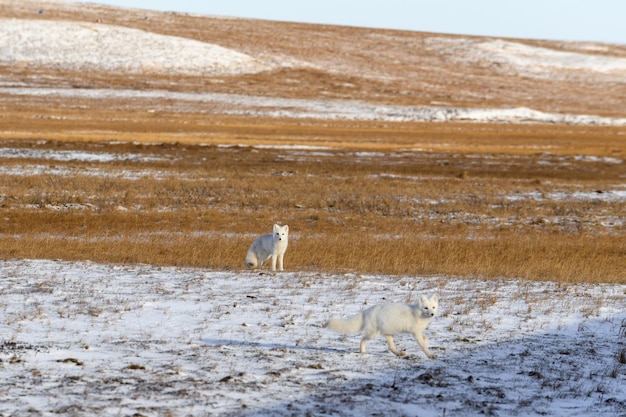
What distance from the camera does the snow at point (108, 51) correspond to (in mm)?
94438

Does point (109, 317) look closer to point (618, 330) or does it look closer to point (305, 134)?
point (618, 330)

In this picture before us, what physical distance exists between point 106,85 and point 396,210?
62.5 m

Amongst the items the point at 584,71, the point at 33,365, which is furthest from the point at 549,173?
the point at 584,71

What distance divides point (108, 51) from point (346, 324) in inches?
3669

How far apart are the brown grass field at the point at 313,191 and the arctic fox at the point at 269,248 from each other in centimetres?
79

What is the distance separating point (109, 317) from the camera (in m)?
11.8

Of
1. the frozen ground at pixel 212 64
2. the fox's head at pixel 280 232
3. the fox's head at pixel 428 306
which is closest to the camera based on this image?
the fox's head at pixel 428 306

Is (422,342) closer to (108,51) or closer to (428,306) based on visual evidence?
(428,306)

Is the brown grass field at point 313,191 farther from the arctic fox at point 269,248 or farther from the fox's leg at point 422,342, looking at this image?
the fox's leg at point 422,342

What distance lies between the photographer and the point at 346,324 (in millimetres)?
9898

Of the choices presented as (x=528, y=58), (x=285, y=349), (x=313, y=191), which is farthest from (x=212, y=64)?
(x=285, y=349)

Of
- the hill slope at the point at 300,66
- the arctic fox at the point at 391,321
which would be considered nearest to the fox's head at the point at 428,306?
the arctic fox at the point at 391,321

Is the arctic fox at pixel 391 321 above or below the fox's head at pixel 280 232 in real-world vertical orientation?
below

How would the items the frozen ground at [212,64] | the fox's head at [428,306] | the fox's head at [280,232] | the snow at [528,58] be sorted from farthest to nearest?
1. the snow at [528,58]
2. the frozen ground at [212,64]
3. the fox's head at [280,232]
4. the fox's head at [428,306]
